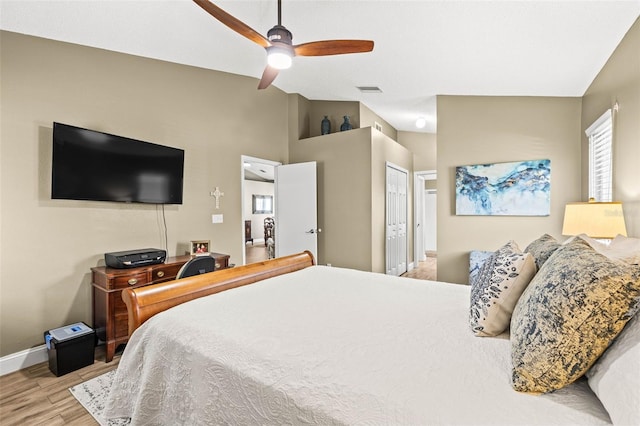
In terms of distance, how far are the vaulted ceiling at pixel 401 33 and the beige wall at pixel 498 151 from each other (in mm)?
216

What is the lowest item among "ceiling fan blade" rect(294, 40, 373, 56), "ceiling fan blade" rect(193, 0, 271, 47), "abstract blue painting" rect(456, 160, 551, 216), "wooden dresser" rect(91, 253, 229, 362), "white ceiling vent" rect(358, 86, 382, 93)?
"wooden dresser" rect(91, 253, 229, 362)

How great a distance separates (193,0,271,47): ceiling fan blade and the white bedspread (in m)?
1.68

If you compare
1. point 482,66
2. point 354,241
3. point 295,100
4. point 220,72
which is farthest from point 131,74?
point 482,66

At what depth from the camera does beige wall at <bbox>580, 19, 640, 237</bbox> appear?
218 cm

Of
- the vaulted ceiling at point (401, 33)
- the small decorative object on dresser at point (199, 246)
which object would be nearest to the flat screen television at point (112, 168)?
the small decorative object on dresser at point (199, 246)

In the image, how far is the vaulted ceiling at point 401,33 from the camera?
234 cm

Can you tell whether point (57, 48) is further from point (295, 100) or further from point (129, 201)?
point (295, 100)

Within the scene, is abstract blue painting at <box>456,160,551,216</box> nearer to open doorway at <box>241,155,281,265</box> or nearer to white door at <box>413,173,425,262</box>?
white door at <box>413,173,425,262</box>

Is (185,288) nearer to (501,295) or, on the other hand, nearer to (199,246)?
(501,295)

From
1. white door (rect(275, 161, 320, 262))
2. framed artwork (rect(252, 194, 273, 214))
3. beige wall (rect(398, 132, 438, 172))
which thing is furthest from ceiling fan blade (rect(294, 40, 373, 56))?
framed artwork (rect(252, 194, 273, 214))

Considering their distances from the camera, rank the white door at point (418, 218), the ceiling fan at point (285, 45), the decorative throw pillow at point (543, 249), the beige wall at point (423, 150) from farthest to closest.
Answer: the white door at point (418, 218) → the beige wall at point (423, 150) → the ceiling fan at point (285, 45) → the decorative throw pillow at point (543, 249)

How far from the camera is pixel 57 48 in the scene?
2.67 metres

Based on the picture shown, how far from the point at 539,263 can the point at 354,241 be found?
3250mm

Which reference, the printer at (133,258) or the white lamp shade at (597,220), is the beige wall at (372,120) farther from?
the printer at (133,258)
